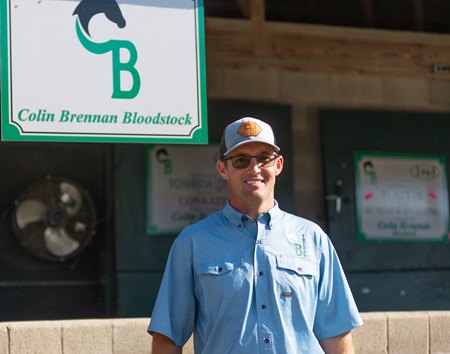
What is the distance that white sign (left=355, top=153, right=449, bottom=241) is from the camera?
9.11 metres

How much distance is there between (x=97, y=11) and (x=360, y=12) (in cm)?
470

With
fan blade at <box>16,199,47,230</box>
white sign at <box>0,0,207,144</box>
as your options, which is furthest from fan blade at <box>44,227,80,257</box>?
white sign at <box>0,0,207,144</box>

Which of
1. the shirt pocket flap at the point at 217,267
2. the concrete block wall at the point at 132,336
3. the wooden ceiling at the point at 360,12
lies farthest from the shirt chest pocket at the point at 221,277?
the wooden ceiling at the point at 360,12

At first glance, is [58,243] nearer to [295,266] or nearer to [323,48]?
[323,48]

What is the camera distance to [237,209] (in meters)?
3.42

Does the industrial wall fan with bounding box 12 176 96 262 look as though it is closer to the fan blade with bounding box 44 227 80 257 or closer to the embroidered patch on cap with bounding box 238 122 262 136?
the fan blade with bounding box 44 227 80 257

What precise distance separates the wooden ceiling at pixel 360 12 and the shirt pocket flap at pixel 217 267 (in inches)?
238

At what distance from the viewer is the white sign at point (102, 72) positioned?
17.3 feet

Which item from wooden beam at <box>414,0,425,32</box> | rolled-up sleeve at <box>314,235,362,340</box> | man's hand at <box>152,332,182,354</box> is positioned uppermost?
wooden beam at <box>414,0,425,32</box>

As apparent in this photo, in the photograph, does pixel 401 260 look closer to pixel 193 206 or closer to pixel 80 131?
pixel 193 206

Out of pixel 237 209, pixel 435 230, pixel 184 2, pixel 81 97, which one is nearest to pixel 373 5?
pixel 435 230

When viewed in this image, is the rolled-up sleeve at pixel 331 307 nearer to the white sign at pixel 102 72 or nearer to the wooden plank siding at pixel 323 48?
the white sign at pixel 102 72

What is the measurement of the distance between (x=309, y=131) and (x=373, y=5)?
66.1 inches

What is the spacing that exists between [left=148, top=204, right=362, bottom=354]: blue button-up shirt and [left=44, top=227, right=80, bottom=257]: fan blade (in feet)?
16.5
